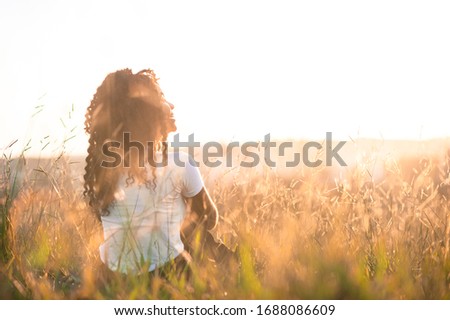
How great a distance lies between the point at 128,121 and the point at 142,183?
0.28 metres

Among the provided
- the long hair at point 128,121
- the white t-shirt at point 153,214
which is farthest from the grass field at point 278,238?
the long hair at point 128,121

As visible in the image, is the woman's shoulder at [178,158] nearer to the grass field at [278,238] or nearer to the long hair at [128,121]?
the long hair at [128,121]

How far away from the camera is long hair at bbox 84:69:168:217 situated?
8.91 ft

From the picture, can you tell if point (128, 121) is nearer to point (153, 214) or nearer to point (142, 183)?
point (142, 183)

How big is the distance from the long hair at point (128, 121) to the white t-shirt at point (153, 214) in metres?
0.04

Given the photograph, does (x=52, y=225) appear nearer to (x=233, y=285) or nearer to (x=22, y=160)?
(x=22, y=160)

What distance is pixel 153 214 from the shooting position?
271 cm

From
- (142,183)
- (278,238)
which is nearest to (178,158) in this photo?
(142,183)

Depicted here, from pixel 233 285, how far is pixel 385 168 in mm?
1157

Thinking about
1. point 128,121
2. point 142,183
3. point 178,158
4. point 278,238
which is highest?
point 128,121

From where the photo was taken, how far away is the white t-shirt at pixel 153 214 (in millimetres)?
2701

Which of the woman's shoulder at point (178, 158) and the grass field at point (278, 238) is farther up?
the woman's shoulder at point (178, 158)
